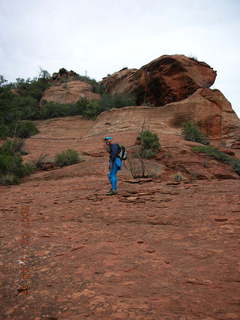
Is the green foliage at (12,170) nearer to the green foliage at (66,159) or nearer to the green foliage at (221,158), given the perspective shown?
the green foliage at (66,159)

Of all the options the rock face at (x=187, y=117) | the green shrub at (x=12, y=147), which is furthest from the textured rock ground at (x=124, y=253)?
the rock face at (x=187, y=117)

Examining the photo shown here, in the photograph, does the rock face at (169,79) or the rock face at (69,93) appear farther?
the rock face at (69,93)

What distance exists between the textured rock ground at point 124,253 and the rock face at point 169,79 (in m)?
16.4

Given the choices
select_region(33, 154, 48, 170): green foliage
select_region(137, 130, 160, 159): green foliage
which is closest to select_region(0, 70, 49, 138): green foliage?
select_region(33, 154, 48, 170): green foliage

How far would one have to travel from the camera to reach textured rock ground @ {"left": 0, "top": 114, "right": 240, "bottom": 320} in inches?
94.0

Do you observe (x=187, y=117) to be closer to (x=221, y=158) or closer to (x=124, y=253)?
(x=221, y=158)

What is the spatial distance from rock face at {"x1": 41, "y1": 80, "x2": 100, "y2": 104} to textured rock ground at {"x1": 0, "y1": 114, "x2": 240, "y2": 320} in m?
22.0

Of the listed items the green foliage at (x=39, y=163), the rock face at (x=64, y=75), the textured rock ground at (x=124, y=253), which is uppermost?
the rock face at (x=64, y=75)

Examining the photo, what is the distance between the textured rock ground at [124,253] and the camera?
2.39 m

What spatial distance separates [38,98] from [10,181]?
73.2ft

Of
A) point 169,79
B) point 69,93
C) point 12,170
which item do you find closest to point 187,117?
point 169,79

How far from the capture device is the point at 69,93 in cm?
2952

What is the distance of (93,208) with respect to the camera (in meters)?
6.24

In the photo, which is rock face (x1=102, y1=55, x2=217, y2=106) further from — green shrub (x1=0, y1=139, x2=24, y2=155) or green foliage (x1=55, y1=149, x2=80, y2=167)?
green foliage (x1=55, y1=149, x2=80, y2=167)
